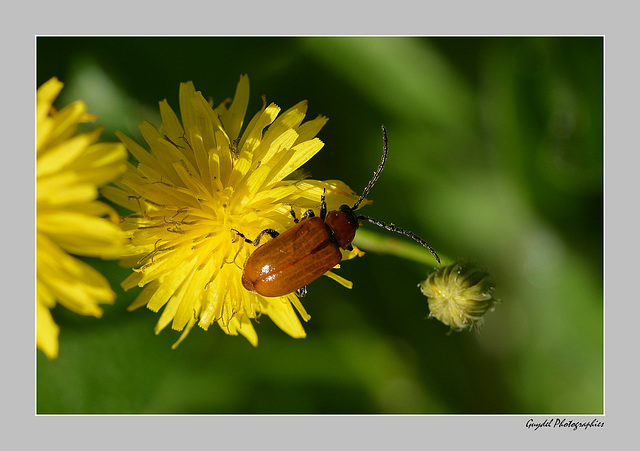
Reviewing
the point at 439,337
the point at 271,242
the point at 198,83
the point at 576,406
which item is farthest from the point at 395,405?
the point at 198,83

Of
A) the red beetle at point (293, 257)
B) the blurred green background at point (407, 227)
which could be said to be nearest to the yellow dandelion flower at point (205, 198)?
the red beetle at point (293, 257)

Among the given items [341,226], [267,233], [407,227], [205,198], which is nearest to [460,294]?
[341,226]

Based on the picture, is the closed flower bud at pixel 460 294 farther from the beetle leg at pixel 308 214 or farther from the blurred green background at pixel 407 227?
the beetle leg at pixel 308 214

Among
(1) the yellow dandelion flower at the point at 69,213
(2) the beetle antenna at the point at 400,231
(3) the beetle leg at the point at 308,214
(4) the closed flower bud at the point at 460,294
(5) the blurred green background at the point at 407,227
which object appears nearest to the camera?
(1) the yellow dandelion flower at the point at 69,213

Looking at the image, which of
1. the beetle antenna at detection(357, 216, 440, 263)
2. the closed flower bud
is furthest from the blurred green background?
the closed flower bud

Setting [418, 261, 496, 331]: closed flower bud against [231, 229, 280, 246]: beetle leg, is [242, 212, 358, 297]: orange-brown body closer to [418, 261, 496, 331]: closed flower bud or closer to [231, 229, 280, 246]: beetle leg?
[231, 229, 280, 246]: beetle leg

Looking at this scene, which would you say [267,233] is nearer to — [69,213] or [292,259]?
[292,259]

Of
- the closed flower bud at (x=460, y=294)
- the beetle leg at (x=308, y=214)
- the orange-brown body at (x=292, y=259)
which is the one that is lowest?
the closed flower bud at (x=460, y=294)

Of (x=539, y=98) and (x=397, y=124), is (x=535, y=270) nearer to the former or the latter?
(x=539, y=98)
